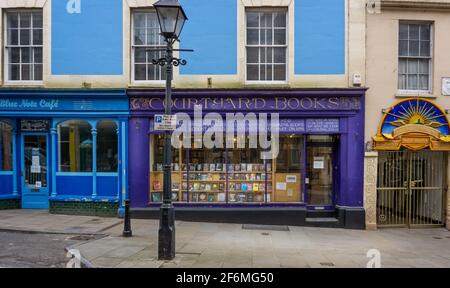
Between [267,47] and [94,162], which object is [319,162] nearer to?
[267,47]

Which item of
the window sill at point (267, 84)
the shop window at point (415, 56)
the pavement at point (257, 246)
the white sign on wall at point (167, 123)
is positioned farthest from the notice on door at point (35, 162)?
the shop window at point (415, 56)

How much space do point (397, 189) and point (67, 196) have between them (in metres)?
10.3

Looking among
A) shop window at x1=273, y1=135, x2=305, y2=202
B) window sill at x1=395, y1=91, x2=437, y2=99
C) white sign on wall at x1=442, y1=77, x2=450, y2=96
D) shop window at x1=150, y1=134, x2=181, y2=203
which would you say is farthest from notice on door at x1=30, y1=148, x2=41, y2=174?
white sign on wall at x1=442, y1=77, x2=450, y2=96

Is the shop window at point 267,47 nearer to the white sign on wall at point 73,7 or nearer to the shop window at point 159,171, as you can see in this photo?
the shop window at point 159,171

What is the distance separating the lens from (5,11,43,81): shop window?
1255 cm

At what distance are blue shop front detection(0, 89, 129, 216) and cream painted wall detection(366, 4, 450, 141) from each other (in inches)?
295

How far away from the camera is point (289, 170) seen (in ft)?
40.4

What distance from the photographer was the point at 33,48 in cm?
1257

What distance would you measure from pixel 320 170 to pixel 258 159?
6.64ft

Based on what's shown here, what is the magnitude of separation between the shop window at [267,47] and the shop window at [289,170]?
1992 millimetres

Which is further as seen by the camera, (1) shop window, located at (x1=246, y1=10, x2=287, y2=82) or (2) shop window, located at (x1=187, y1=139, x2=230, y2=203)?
(2) shop window, located at (x1=187, y1=139, x2=230, y2=203)

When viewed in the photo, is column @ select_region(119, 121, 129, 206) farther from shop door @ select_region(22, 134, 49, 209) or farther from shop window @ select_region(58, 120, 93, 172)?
shop door @ select_region(22, 134, 49, 209)

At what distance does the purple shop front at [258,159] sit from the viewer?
38.9ft

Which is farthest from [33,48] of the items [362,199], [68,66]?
[362,199]
